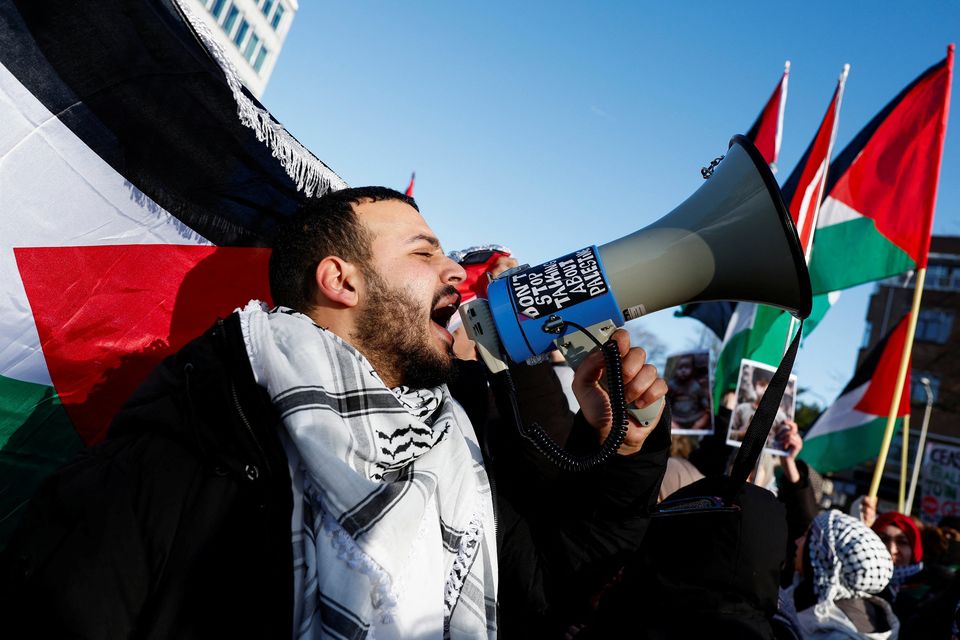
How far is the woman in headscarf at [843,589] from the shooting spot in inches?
107

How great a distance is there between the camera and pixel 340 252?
1934 mm

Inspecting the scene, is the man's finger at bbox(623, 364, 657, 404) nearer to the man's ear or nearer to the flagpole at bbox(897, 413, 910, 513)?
the man's ear

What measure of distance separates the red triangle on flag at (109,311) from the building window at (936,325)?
34682 millimetres

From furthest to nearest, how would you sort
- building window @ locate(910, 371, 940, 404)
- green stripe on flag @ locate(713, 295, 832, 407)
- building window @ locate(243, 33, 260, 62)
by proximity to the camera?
building window @ locate(243, 33, 260, 62), building window @ locate(910, 371, 940, 404), green stripe on flag @ locate(713, 295, 832, 407)

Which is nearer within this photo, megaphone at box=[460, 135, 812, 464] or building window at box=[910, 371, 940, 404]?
megaphone at box=[460, 135, 812, 464]

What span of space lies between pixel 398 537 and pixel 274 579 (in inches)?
10.1

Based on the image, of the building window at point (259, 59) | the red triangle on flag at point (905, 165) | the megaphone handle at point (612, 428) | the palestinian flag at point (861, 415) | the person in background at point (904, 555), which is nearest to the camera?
the megaphone handle at point (612, 428)

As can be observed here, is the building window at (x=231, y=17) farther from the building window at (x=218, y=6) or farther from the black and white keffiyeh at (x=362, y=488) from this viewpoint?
the black and white keffiyeh at (x=362, y=488)

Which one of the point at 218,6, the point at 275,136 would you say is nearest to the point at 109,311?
the point at 275,136

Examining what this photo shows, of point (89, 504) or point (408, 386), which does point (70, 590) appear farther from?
point (408, 386)

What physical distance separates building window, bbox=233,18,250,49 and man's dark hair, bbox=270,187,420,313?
32.9 m

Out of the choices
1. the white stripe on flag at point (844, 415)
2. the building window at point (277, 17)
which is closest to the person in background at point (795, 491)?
the white stripe on flag at point (844, 415)

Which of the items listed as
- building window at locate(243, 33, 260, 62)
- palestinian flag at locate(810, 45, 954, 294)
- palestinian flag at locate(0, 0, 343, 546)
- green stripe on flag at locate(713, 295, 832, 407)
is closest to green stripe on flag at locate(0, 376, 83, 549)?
palestinian flag at locate(0, 0, 343, 546)

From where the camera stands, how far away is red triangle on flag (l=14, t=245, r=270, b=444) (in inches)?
70.5
